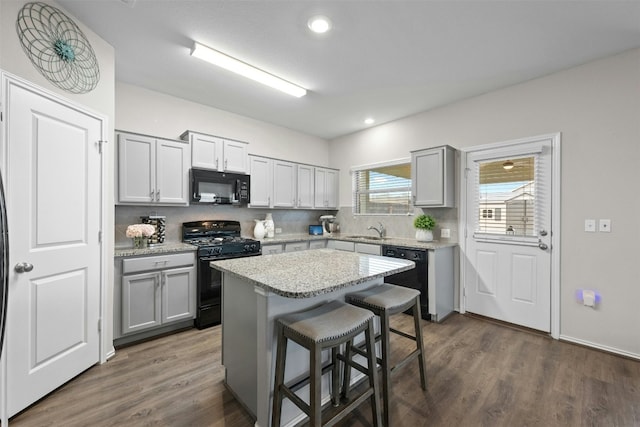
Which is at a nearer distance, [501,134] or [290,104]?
[501,134]

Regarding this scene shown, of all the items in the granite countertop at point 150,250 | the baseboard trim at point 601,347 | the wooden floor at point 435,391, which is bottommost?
the wooden floor at point 435,391

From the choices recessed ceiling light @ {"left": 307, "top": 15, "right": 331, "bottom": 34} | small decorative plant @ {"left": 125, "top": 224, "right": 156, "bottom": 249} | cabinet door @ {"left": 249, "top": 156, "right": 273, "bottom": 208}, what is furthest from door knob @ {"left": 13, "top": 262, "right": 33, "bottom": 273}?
recessed ceiling light @ {"left": 307, "top": 15, "right": 331, "bottom": 34}

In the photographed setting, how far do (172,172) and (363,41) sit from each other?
2.42 meters

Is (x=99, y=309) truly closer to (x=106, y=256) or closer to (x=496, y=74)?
(x=106, y=256)

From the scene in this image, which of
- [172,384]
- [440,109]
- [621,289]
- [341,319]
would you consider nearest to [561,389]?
[621,289]

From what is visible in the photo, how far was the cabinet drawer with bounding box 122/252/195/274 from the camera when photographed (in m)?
2.54

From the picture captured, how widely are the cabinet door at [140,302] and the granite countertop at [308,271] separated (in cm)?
123

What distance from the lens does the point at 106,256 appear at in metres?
2.26

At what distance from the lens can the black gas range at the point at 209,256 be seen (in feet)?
9.67

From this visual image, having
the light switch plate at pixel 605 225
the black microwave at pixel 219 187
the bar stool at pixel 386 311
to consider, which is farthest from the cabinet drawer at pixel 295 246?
the light switch plate at pixel 605 225

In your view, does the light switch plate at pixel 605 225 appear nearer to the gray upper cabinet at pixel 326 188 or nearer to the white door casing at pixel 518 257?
the white door casing at pixel 518 257

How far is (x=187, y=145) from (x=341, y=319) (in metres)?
2.78

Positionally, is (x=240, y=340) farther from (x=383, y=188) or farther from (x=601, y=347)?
(x=383, y=188)

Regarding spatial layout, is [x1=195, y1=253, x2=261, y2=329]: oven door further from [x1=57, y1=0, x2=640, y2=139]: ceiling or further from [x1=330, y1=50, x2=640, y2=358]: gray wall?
[x1=330, y1=50, x2=640, y2=358]: gray wall
